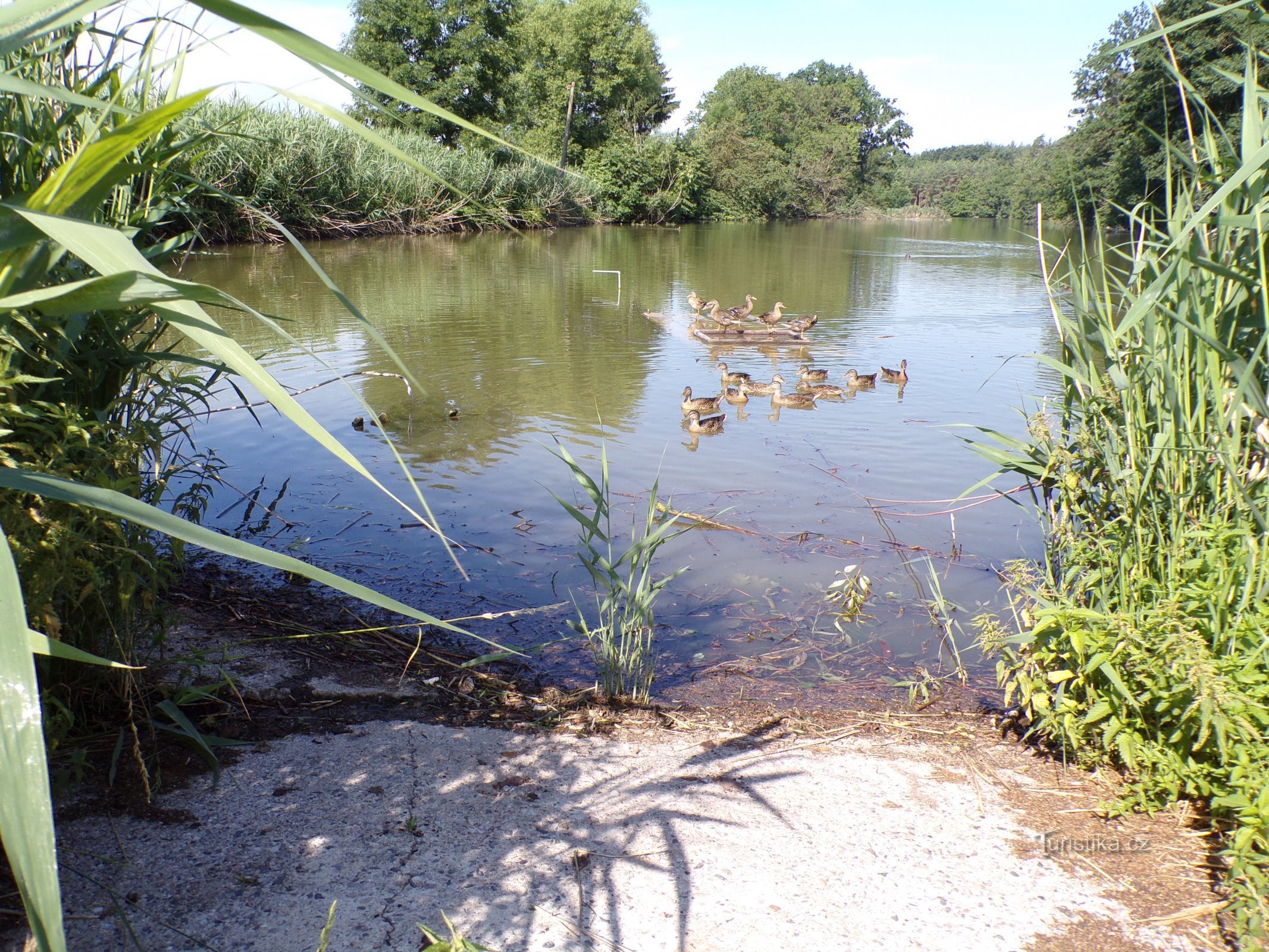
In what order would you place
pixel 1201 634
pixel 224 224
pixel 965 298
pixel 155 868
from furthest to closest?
pixel 224 224, pixel 965 298, pixel 1201 634, pixel 155 868

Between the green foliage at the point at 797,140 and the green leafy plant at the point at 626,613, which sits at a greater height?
the green foliage at the point at 797,140

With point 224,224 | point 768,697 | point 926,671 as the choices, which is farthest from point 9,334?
point 224,224

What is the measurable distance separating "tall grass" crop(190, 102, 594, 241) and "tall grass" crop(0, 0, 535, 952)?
60.1 feet

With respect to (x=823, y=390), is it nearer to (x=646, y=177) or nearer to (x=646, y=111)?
(x=646, y=177)

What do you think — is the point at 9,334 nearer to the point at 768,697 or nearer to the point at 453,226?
the point at 768,697


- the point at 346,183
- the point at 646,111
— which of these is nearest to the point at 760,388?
the point at 346,183

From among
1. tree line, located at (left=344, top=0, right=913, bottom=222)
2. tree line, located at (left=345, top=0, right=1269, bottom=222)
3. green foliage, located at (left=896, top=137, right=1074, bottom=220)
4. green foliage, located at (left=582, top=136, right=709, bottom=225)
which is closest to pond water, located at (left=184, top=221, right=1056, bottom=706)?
tree line, located at (left=345, top=0, right=1269, bottom=222)

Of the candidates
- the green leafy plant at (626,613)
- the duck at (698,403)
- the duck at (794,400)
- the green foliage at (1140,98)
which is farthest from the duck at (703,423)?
the green foliage at (1140,98)

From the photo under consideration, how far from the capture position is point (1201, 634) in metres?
2.88

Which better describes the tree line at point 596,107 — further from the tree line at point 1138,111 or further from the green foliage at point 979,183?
the tree line at point 1138,111

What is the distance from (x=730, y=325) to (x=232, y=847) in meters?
12.5

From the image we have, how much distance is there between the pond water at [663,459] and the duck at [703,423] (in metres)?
0.14

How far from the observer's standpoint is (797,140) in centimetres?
8319

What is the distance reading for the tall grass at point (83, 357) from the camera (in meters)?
0.80
